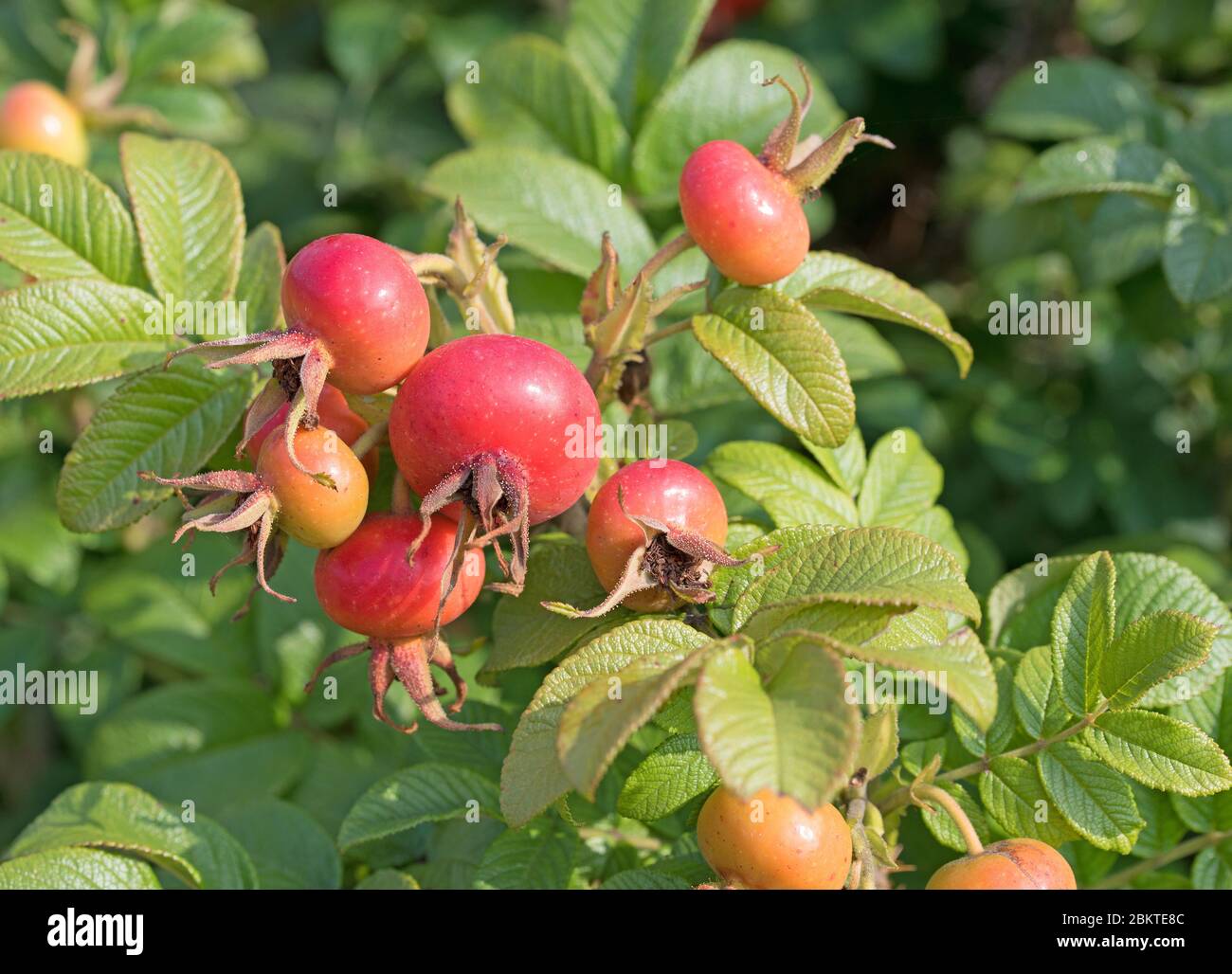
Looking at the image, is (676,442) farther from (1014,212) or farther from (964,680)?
(1014,212)

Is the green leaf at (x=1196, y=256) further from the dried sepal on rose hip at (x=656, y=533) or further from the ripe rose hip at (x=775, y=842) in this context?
the ripe rose hip at (x=775, y=842)

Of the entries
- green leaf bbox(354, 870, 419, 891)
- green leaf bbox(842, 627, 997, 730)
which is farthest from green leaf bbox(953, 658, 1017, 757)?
green leaf bbox(354, 870, 419, 891)

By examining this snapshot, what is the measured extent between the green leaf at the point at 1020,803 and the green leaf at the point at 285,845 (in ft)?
3.23

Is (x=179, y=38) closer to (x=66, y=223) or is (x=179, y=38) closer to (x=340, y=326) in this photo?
(x=66, y=223)

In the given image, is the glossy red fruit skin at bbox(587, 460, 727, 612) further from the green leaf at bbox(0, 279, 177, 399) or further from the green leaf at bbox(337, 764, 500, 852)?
the green leaf at bbox(0, 279, 177, 399)

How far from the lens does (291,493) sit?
1.33m

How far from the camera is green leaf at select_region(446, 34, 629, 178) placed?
2.31m

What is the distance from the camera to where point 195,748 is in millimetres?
2260

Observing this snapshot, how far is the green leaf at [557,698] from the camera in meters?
1.22

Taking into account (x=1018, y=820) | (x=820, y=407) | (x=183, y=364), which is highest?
(x=183, y=364)
